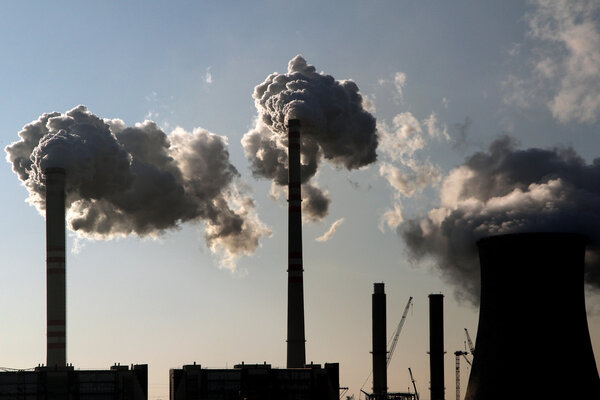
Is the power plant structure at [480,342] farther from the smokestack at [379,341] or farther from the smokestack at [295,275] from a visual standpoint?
the smokestack at [379,341]

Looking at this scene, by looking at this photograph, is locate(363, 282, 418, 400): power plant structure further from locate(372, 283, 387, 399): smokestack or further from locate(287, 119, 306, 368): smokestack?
locate(287, 119, 306, 368): smokestack

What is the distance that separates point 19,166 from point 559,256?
39.3 m

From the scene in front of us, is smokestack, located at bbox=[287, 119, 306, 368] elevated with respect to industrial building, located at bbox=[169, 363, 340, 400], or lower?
elevated

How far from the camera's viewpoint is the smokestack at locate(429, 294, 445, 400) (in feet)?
300

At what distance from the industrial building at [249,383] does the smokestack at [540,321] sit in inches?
611

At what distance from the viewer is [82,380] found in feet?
220

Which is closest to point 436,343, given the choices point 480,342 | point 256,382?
point 256,382

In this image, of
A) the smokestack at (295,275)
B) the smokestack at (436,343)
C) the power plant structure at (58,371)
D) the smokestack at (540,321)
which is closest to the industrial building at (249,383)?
the power plant structure at (58,371)

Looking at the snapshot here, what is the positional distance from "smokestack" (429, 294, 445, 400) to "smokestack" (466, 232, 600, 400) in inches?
1305

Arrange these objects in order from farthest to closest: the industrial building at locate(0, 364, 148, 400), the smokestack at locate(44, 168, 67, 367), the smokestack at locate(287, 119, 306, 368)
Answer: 1. the smokestack at locate(287, 119, 306, 368)
2. the smokestack at locate(44, 168, 67, 367)
3. the industrial building at locate(0, 364, 148, 400)

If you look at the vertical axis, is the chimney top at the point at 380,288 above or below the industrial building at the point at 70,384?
above

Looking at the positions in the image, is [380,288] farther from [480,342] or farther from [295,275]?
[480,342]

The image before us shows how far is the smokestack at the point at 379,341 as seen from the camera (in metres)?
91.9

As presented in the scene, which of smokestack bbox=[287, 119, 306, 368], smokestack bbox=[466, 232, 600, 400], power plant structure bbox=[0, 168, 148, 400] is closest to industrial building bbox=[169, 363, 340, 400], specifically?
power plant structure bbox=[0, 168, 148, 400]
